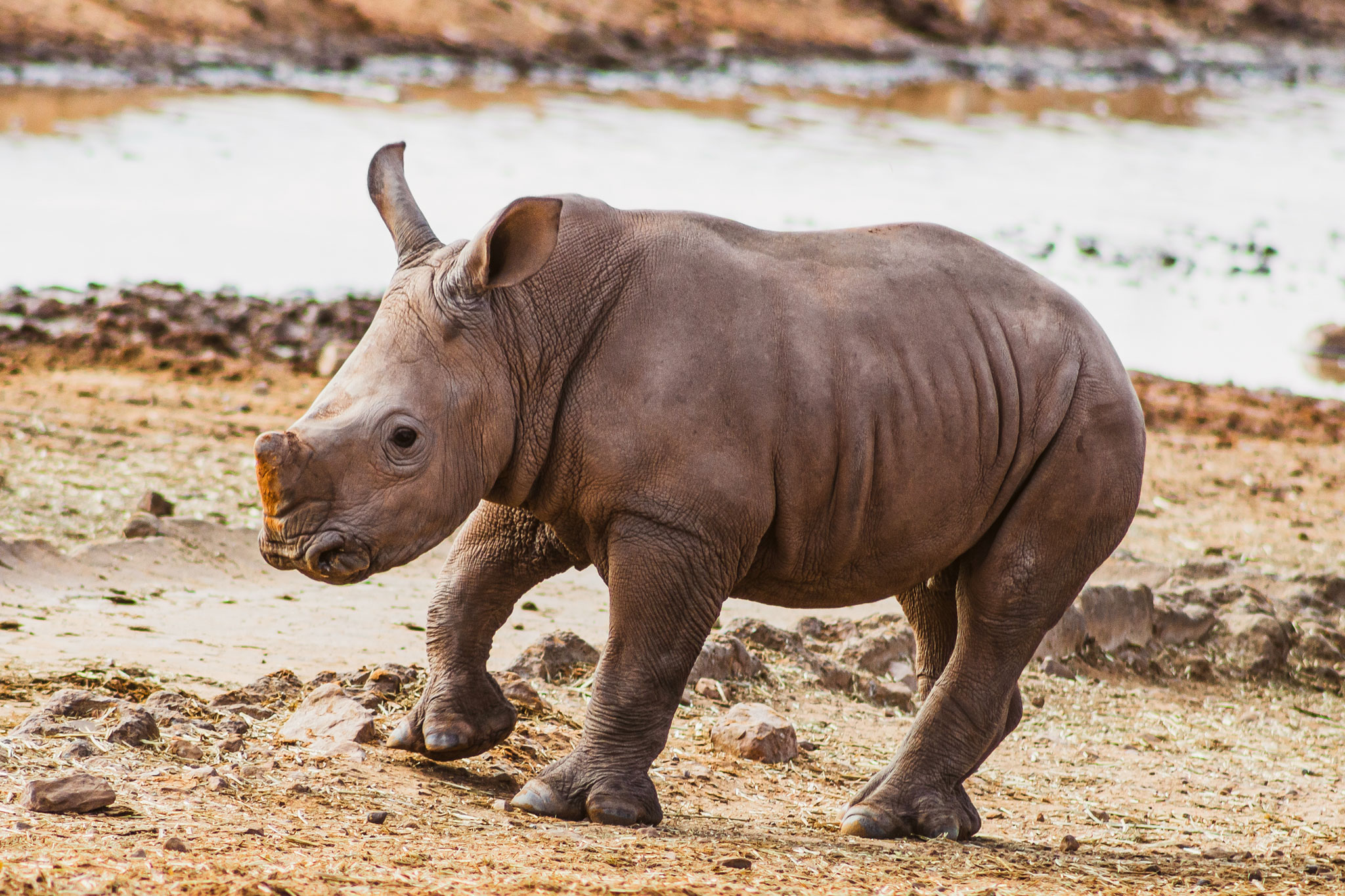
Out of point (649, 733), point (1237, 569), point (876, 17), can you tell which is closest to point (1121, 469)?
point (649, 733)

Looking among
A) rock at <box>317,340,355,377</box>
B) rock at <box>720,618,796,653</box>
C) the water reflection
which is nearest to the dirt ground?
rock at <box>720,618,796,653</box>

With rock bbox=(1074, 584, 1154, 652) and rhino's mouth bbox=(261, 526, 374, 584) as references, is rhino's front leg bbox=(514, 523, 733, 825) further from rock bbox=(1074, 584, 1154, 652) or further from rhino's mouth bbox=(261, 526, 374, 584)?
rock bbox=(1074, 584, 1154, 652)

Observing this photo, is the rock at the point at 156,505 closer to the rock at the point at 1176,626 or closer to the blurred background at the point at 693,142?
the rock at the point at 1176,626

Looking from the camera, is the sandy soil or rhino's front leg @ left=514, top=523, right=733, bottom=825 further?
the sandy soil

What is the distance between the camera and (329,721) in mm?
5781

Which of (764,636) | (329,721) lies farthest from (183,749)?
(764,636)

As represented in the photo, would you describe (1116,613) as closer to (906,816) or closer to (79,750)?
(906,816)

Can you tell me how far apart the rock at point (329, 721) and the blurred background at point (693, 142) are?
28.6 feet

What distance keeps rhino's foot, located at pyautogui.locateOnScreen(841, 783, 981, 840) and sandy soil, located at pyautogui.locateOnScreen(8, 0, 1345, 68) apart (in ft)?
95.4

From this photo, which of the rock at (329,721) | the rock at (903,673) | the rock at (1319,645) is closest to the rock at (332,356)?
the rock at (903,673)

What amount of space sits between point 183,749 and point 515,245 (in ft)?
6.16

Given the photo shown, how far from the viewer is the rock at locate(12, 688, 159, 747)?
526 centimetres

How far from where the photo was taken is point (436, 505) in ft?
16.1

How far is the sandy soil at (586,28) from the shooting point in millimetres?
32844
